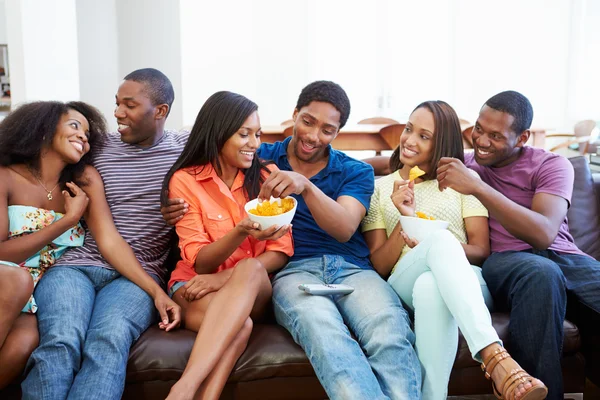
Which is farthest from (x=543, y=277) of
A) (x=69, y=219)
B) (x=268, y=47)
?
(x=268, y=47)

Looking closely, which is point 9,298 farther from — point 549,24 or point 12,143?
point 549,24

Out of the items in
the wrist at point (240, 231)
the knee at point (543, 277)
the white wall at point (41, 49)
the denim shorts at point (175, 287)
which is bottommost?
the denim shorts at point (175, 287)

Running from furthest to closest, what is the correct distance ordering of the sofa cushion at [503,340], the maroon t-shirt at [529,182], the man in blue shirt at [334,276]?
1. the maroon t-shirt at [529,182]
2. the sofa cushion at [503,340]
3. the man in blue shirt at [334,276]

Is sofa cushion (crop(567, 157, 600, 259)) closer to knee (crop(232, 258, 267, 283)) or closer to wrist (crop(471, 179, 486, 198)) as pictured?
wrist (crop(471, 179, 486, 198))

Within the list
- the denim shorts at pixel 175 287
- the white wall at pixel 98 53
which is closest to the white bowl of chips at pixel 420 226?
the denim shorts at pixel 175 287

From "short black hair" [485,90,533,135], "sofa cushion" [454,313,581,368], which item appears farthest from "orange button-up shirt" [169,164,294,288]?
"short black hair" [485,90,533,135]

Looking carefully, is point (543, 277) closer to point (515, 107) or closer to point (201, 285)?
point (515, 107)

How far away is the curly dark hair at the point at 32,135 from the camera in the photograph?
6.21ft

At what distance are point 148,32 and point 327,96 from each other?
4.23m

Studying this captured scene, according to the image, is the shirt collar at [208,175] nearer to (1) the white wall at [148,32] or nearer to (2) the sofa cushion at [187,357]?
(2) the sofa cushion at [187,357]

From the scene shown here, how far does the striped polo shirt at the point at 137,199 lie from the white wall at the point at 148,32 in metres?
3.92

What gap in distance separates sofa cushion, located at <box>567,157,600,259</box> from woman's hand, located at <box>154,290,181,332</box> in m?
1.60

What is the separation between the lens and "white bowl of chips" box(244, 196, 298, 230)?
1.68m

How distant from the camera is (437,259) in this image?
176cm
